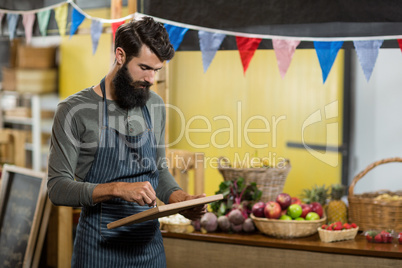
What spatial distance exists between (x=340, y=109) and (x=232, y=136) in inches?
45.0

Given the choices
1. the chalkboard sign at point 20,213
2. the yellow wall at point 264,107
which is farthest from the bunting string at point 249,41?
the yellow wall at point 264,107

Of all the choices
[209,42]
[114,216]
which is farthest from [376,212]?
[114,216]

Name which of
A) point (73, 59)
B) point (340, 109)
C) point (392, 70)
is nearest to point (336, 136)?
point (340, 109)

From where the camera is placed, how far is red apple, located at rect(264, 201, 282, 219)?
10.5 feet

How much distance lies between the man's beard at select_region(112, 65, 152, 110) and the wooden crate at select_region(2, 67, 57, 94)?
20.8ft

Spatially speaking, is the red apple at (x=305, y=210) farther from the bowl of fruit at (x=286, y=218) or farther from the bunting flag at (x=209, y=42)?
the bunting flag at (x=209, y=42)

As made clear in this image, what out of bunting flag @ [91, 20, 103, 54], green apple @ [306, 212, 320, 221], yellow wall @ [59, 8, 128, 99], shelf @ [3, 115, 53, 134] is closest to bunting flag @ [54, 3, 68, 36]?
bunting flag @ [91, 20, 103, 54]

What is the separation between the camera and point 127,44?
85.3 inches

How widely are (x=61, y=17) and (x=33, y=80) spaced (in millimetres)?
4842

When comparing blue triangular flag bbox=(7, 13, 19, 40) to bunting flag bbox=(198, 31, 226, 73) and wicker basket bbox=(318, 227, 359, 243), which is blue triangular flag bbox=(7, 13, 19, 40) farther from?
wicker basket bbox=(318, 227, 359, 243)

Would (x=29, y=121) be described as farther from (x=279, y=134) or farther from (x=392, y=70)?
(x=392, y=70)

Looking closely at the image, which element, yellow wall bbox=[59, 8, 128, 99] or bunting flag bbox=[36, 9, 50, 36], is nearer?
bunting flag bbox=[36, 9, 50, 36]

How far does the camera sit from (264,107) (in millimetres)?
5672

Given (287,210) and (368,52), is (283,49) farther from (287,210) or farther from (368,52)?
(287,210)
